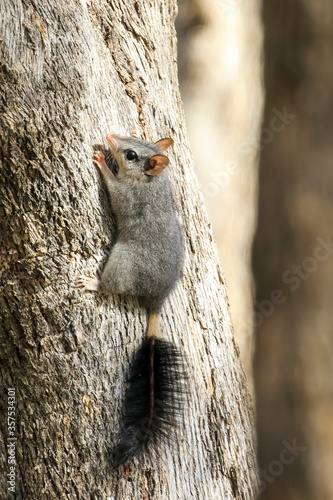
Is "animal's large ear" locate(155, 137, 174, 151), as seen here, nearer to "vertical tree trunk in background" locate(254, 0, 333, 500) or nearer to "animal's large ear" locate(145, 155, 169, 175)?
"animal's large ear" locate(145, 155, 169, 175)

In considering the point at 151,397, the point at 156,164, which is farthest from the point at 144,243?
the point at 151,397

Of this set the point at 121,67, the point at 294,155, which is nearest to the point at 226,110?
the point at 121,67

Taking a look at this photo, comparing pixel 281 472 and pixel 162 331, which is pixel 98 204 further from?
pixel 281 472

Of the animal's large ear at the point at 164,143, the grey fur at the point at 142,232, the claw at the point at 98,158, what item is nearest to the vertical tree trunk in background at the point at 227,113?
the grey fur at the point at 142,232

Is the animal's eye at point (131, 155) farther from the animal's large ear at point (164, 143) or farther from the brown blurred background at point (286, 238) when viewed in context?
the brown blurred background at point (286, 238)

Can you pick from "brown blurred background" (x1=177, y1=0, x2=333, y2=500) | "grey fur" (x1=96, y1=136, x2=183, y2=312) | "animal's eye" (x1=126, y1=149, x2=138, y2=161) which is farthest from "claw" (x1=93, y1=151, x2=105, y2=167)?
"brown blurred background" (x1=177, y1=0, x2=333, y2=500)
